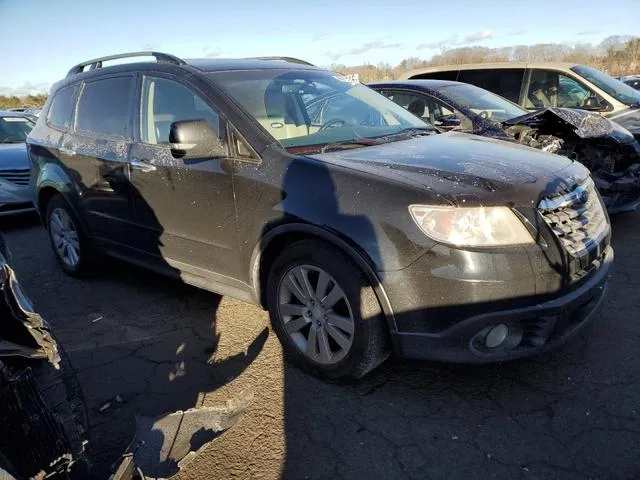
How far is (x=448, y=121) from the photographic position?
5.57 m

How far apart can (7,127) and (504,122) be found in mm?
7943

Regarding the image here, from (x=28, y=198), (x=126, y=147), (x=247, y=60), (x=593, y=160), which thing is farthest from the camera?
(x=28, y=198)

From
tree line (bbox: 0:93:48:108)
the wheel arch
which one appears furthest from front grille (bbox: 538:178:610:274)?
tree line (bbox: 0:93:48:108)

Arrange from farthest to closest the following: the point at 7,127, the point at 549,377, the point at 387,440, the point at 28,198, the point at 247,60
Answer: the point at 7,127, the point at 28,198, the point at 247,60, the point at 549,377, the point at 387,440

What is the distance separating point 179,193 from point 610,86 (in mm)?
6655

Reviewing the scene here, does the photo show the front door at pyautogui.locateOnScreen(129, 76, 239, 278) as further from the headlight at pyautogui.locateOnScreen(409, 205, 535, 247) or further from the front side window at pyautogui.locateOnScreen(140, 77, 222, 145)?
the headlight at pyautogui.locateOnScreen(409, 205, 535, 247)

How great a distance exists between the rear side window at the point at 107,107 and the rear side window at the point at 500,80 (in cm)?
587

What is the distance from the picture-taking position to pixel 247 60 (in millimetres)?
4059

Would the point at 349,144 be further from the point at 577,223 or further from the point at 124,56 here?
the point at 124,56

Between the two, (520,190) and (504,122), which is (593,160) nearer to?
(504,122)

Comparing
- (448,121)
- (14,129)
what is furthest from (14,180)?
(448,121)

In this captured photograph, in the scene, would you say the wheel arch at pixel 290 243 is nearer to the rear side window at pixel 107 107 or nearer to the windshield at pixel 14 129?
the rear side window at pixel 107 107

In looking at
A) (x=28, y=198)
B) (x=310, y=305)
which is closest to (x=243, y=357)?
(x=310, y=305)

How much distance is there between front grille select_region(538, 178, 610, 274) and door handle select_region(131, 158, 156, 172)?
99.3 inches
